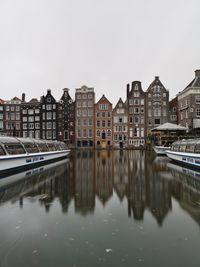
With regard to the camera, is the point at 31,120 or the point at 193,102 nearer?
the point at 193,102

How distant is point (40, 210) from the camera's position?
21.1 feet

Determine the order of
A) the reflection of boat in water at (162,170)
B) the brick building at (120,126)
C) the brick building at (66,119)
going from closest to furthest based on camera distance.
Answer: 1. the reflection of boat in water at (162,170)
2. the brick building at (120,126)
3. the brick building at (66,119)

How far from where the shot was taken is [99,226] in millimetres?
5215

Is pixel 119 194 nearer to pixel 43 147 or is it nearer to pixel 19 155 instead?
pixel 19 155

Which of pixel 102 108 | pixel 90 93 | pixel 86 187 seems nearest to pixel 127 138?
pixel 102 108

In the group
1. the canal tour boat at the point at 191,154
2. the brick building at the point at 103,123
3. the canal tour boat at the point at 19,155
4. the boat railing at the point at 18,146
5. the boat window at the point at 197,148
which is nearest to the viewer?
the canal tour boat at the point at 19,155

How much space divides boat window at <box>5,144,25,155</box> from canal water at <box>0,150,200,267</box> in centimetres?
416

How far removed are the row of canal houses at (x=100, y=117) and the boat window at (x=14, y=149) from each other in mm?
43395

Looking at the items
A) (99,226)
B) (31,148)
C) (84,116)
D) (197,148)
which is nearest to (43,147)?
(31,148)

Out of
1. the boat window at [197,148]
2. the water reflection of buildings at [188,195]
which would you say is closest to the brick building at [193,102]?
the boat window at [197,148]

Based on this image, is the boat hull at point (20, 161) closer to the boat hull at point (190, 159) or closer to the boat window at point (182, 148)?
the boat hull at point (190, 159)

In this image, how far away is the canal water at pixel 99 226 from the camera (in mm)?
3734

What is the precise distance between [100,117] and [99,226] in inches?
2149

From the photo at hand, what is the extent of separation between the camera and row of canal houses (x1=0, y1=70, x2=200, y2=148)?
187 ft
